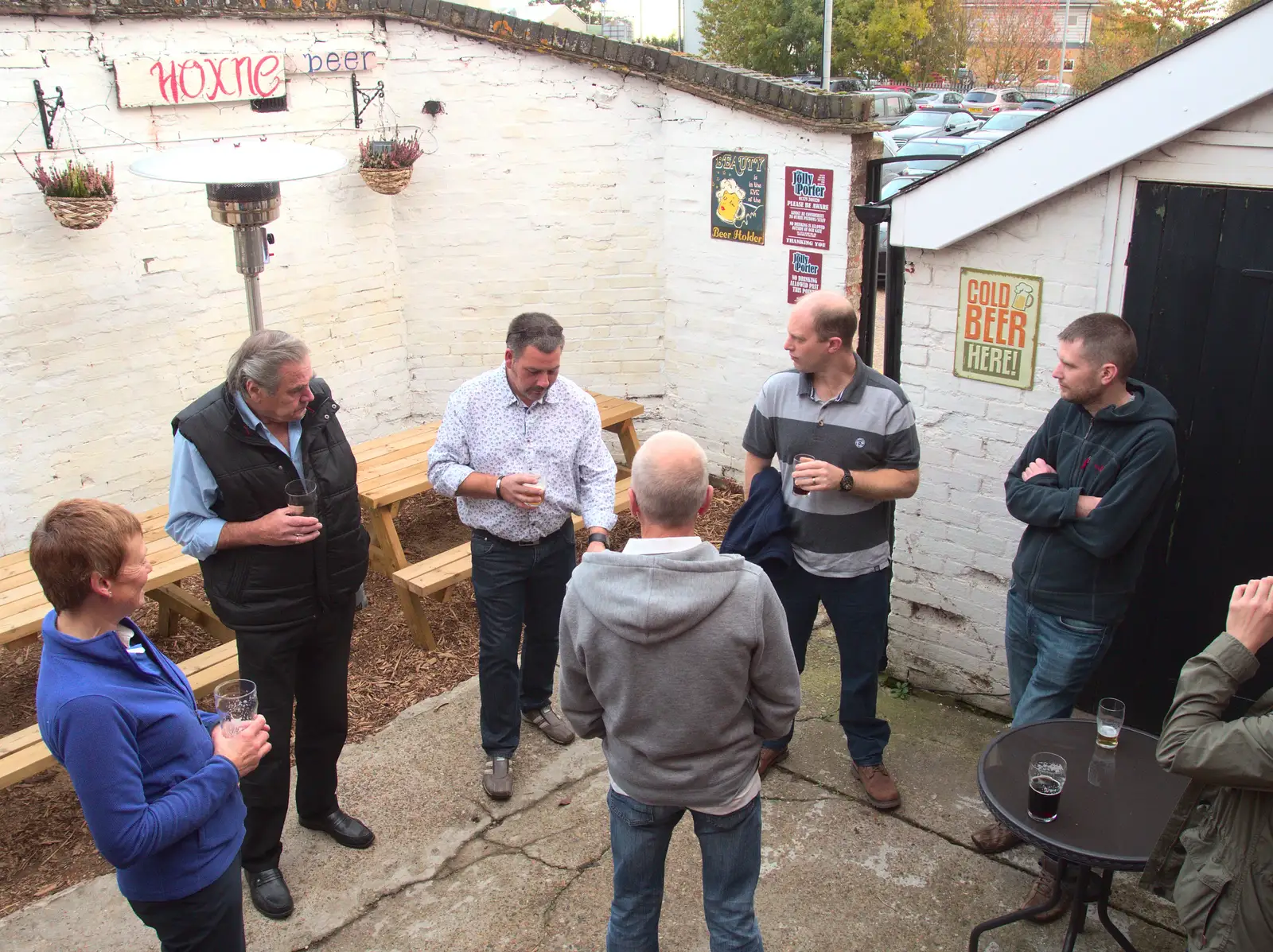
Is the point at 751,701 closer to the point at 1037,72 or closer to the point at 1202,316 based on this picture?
the point at 1202,316

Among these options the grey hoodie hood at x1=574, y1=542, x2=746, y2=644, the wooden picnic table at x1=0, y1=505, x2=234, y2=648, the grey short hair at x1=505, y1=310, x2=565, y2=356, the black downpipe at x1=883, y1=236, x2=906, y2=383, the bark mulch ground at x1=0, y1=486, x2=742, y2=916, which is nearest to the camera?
the grey hoodie hood at x1=574, y1=542, x2=746, y2=644

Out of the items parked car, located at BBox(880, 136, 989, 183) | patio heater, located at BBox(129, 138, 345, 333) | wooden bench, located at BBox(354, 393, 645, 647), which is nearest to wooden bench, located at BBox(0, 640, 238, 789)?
wooden bench, located at BBox(354, 393, 645, 647)

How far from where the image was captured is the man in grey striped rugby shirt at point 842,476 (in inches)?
149

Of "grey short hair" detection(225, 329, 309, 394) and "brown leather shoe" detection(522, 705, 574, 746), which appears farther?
"brown leather shoe" detection(522, 705, 574, 746)

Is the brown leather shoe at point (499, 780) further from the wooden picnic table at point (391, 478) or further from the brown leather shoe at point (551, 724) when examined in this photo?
the wooden picnic table at point (391, 478)

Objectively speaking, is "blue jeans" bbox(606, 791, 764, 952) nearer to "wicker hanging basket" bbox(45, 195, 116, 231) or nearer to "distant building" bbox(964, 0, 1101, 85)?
"wicker hanging basket" bbox(45, 195, 116, 231)

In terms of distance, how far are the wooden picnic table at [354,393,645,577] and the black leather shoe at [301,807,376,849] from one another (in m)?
1.77

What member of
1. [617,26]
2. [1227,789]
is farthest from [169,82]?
[617,26]

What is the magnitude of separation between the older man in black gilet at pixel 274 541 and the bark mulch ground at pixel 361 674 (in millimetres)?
857

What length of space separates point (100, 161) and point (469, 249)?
2.19 m

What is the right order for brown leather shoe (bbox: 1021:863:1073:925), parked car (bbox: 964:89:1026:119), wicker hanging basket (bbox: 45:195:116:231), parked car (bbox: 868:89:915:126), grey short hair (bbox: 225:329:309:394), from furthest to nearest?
parked car (bbox: 964:89:1026:119)
parked car (bbox: 868:89:915:126)
wicker hanging basket (bbox: 45:195:116:231)
brown leather shoe (bbox: 1021:863:1073:925)
grey short hair (bbox: 225:329:309:394)

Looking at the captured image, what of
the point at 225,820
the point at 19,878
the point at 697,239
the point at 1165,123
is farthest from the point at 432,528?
the point at 1165,123

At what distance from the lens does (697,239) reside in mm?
6891

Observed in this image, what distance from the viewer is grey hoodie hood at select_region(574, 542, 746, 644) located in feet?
8.36
